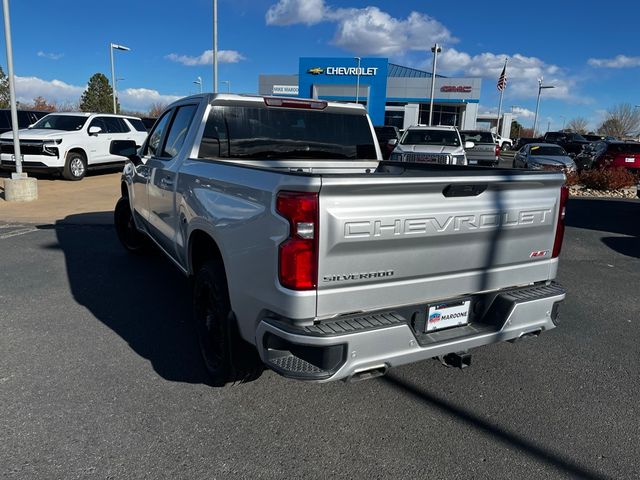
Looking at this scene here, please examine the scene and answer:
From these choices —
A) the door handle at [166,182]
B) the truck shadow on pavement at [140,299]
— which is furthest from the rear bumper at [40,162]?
the door handle at [166,182]

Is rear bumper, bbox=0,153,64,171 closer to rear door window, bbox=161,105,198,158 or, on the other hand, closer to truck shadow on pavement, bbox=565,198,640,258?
rear door window, bbox=161,105,198,158

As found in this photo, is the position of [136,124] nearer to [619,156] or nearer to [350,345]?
[619,156]

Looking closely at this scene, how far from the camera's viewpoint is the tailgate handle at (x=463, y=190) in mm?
2738

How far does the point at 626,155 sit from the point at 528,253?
16.7 meters

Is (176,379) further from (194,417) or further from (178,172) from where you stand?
(178,172)

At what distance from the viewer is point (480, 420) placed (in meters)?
3.09

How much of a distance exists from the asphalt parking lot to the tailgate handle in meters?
1.39

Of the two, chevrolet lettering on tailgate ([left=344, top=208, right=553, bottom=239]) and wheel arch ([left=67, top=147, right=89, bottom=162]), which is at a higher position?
chevrolet lettering on tailgate ([left=344, top=208, right=553, bottom=239])

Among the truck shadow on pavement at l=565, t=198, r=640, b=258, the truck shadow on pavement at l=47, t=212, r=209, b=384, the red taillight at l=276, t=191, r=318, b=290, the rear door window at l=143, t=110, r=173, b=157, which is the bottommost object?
the truck shadow on pavement at l=47, t=212, r=209, b=384

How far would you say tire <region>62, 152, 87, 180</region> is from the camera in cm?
1432

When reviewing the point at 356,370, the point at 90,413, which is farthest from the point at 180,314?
the point at 356,370

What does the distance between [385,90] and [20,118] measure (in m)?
38.9

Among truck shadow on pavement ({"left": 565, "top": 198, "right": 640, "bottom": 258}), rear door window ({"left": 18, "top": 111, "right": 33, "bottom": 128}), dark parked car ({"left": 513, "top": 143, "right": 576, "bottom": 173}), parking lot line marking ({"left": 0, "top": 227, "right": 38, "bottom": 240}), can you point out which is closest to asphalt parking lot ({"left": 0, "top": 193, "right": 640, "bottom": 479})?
parking lot line marking ({"left": 0, "top": 227, "right": 38, "bottom": 240})

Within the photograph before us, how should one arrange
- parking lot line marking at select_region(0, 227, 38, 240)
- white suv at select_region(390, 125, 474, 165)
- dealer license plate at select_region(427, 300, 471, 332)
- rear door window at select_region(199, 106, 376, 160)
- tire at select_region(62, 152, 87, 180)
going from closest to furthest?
dealer license plate at select_region(427, 300, 471, 332) < rear door window at select_region(199, 106, 376, 160) < parking lot line marking at select_region(0, 227, 38, 240) < white suv at select_region(390, 125, 474, 165) < tire at select_region(62, 152, 87, 180)
